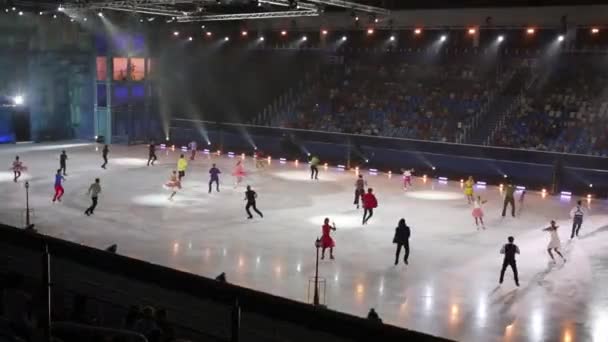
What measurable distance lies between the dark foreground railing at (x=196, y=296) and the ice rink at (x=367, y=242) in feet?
22.1

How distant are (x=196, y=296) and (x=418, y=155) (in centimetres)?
2792

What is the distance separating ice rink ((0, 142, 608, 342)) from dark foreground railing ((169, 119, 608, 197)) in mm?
1236

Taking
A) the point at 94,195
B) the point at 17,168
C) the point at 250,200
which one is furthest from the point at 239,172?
the point at 17,168

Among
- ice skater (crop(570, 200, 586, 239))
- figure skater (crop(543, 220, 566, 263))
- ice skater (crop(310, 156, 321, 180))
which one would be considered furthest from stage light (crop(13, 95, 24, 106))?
figure skater (crop(543, 220, 566, 263))

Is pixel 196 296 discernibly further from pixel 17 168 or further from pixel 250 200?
pixel 17 168

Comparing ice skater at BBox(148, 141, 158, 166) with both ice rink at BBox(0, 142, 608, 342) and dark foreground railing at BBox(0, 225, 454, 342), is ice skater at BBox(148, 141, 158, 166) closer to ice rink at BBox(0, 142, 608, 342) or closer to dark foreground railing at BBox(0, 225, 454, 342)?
ice rink at BBox(0, 142, 608, 342)

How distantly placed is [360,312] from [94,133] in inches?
1368

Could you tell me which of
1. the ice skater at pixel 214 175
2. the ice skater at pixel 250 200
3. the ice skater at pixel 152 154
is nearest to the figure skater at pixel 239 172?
the ice skater at pixel 214 175

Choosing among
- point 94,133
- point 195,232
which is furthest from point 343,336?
point 94,133

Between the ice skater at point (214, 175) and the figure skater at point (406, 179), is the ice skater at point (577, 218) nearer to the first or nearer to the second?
the figure skater at point (406, 179)

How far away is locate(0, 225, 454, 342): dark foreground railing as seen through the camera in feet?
18.0

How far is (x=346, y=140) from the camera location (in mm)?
35906

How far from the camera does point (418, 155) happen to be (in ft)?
110

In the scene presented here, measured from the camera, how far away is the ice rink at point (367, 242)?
13.6 metres
